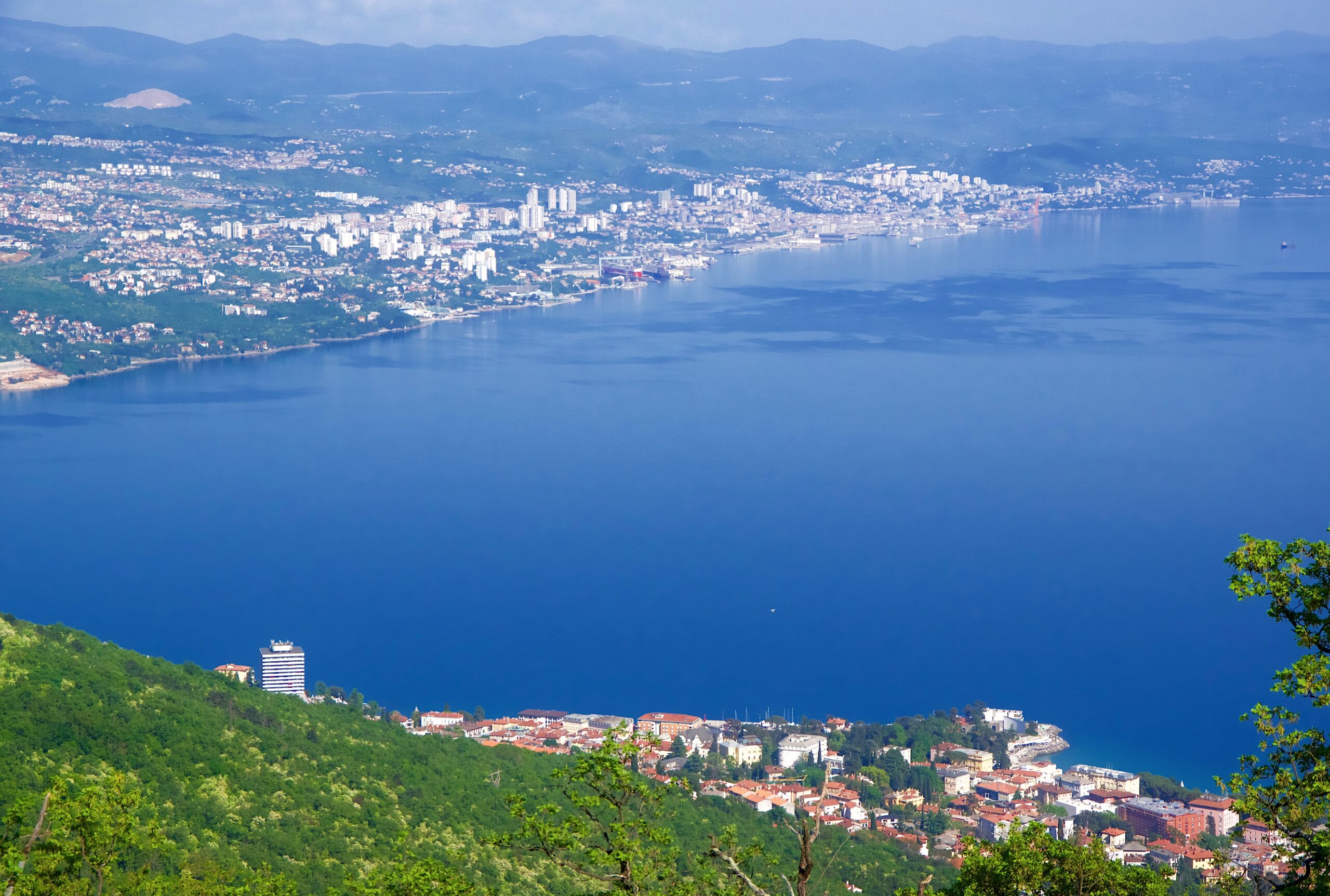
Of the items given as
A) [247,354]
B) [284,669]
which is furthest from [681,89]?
[284,669]

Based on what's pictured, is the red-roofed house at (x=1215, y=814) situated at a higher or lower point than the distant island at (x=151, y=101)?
lower

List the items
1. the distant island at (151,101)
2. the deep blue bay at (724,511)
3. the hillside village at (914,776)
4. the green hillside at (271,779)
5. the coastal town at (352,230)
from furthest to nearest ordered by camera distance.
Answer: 1. the distant island at (151,101)
2. the coastal town at (352,230)
3. the deep blue bay at (724,511)
4. the hillside village at (914,776)
5. the green hillside at (271,779)

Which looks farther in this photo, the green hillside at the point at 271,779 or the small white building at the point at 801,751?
the small white building at the point at 801,751

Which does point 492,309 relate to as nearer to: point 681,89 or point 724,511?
point 724,511

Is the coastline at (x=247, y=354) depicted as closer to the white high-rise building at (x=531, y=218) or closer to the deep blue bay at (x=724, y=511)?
the deep blue bay at (x=724, y=511)

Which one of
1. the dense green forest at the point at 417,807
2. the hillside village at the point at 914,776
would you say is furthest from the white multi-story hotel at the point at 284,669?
the dense green forest at the point at 417,807

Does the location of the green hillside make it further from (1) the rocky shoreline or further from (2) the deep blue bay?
(2) the deep blue bay

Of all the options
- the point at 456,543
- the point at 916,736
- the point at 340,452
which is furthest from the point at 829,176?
the point at 916,736
